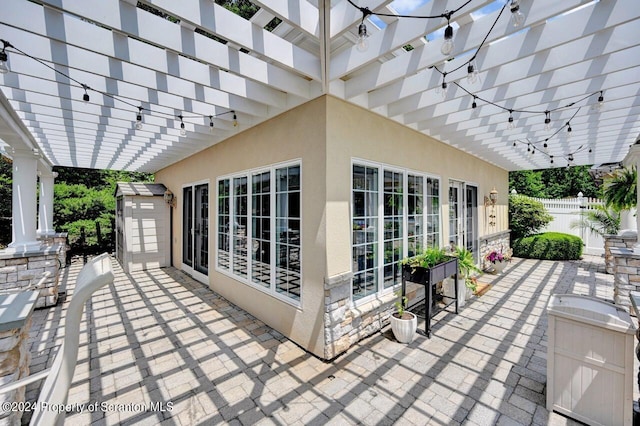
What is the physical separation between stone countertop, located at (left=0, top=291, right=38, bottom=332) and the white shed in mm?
5809

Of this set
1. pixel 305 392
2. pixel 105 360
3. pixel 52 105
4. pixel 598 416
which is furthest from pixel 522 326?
pixel 52 105

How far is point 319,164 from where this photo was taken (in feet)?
11.0

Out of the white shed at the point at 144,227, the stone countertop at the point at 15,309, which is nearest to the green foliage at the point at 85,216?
the white shed at the point at 144,227

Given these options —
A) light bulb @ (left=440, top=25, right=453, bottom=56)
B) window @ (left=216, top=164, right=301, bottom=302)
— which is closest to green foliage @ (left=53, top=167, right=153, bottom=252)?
window @ (left=216, top=164, right=301, bottom=302)

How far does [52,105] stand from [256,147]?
253 cm

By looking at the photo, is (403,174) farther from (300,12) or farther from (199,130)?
(199,130)

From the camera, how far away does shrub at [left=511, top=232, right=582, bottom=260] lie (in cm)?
873

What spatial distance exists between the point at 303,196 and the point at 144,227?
6372 mm

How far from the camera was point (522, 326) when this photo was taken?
417 centimetres

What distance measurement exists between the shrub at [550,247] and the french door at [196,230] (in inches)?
392

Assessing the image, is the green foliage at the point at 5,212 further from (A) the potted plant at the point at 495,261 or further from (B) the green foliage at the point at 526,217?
(B) the green foliage at the point at 526,217

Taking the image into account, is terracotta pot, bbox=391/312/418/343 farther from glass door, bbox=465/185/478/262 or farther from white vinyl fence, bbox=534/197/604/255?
white vinyl fence, bbox=534/197/604/255

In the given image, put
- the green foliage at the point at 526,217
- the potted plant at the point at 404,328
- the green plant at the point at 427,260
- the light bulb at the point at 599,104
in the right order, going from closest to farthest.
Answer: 1. the light bulb at the point at 599,104
2. the potted plant at the point at 404,328
3. the green plant at the point at 427,260
4. the green foliage at the point at 526,217

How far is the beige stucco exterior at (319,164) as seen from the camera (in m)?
3.32
